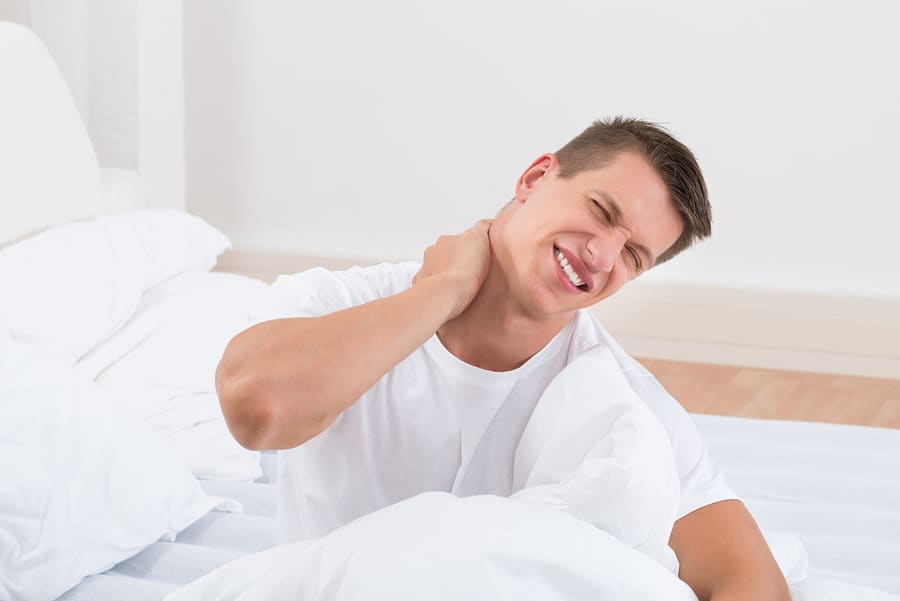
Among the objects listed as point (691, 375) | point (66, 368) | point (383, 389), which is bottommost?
point (691, 375)

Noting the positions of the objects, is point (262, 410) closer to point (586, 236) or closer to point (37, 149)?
point (586, 236)

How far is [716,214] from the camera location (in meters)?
3.94

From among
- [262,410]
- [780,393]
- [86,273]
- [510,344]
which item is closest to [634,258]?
[510,344]

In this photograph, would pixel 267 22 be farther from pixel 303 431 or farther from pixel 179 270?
pixel 303 431

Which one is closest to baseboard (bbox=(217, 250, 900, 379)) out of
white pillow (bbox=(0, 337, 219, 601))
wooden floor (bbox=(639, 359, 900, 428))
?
wooden floor (bbox=(639, 359, 900, 428))

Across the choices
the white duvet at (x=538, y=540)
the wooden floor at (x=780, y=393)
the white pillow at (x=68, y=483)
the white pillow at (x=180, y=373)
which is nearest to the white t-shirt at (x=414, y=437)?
the white duvet at (x=538, y=540)

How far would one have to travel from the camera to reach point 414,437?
1.39 m

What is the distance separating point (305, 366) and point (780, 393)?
2845 millimetres

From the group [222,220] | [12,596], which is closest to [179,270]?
[12,596]

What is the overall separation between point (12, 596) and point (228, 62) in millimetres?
2994

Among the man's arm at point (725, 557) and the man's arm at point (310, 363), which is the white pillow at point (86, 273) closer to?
the man's arm at point (310, 363)

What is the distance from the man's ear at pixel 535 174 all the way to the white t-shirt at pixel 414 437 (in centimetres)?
21

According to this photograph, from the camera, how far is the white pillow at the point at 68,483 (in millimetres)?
1544

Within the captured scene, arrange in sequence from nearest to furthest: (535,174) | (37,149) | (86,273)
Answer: (535,174)
(86,273)
(37,149)
